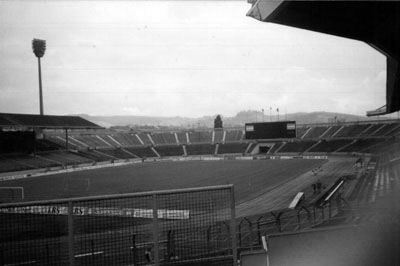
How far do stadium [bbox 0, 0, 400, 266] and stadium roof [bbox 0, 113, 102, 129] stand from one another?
22 cm

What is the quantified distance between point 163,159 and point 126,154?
7.40m


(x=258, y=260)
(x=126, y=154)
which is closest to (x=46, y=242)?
(x=258, y=260)

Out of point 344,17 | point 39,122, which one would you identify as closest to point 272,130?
point 39,122

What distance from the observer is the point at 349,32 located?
5645 mm

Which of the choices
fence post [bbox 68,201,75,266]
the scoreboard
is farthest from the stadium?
the scoreboard

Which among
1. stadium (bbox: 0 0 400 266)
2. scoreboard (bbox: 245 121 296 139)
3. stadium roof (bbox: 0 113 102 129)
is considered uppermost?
stadium roof (bbox: 0 113 102 129)

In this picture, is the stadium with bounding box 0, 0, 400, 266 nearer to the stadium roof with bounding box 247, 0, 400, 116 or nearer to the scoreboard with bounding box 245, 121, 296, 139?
the stadium roof with bounding box 247, 0, 400, 116

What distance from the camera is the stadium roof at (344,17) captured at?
14.1 feet

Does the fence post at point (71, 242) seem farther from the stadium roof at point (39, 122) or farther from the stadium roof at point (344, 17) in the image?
the stadium roof at point (39, 122)

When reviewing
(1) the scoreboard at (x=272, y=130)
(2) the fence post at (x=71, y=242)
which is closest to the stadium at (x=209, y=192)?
(2) the fence post at (x=71, y=242)

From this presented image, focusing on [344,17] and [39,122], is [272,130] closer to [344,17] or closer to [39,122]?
[39,122]

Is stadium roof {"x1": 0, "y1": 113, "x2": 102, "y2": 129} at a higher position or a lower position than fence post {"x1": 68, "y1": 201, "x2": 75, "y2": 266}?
higher

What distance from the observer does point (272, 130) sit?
55.8 m

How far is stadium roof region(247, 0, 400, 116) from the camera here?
4.31 meters
